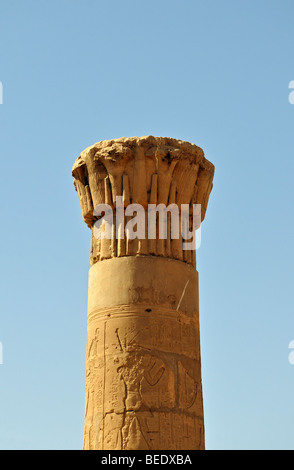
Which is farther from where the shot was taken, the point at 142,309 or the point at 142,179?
the point at 142,179

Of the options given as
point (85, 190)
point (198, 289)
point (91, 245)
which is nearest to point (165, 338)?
point (198, 289)

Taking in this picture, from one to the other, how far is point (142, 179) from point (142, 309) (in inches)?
67.1

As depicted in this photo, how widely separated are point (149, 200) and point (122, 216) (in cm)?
41

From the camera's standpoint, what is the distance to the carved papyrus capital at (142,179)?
9.59 m

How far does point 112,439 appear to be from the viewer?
8641 mm

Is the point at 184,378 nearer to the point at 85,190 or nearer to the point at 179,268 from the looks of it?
the point at 179,268

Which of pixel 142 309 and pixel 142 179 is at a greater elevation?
pixel 142 179

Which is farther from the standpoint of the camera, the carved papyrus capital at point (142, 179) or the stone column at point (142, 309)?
the carved papyrus capital at point (142, 179)

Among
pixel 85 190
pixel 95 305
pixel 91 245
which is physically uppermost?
pixel 85 190

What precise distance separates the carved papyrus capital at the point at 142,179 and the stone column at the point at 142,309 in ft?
0.04

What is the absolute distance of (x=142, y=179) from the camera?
959 centimetres

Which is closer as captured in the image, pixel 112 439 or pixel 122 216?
pixel 112 439

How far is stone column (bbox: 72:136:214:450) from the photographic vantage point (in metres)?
8.72

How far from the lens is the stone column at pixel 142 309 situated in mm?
8719
